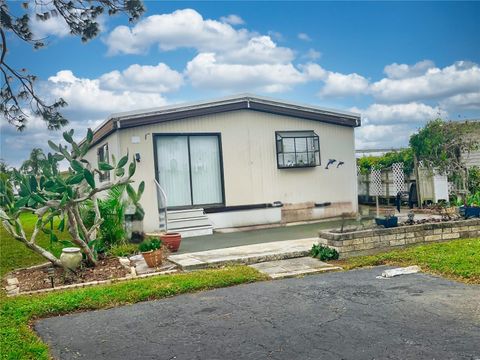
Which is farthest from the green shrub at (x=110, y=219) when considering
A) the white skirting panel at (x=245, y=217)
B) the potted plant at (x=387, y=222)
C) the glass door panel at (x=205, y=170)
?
the potted plant at (x=387, y=222)

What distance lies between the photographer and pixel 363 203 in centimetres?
1750

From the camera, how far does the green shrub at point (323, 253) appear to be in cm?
771

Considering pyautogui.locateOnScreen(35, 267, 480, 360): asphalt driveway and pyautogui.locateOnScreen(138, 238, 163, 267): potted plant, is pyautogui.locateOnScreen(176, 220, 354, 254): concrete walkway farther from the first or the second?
pyautogui.locateOnScreen(35, 267, 480, 360): asphalt driveway

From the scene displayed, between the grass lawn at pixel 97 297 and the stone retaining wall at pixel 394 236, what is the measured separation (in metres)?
1.71

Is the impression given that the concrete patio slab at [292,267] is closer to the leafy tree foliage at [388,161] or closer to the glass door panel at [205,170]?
the glass door panel at [205,170]

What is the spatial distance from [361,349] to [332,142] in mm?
10840

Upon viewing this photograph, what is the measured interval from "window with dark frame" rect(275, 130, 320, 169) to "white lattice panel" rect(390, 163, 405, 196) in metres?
3.83

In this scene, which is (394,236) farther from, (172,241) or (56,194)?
(56,194)

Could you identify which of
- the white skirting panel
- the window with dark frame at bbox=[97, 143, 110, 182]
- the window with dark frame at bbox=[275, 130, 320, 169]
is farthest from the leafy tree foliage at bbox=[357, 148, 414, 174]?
the window with dark frame at bbox=[97, 143, 110, 182]

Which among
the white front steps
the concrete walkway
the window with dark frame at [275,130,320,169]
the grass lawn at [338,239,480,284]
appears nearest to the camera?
the grass lawn at [338,239,480,284]

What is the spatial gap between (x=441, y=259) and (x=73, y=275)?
602cm

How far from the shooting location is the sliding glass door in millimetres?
11992

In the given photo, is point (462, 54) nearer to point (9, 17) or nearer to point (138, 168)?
point (138, 168)

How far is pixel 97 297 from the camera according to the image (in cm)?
595
